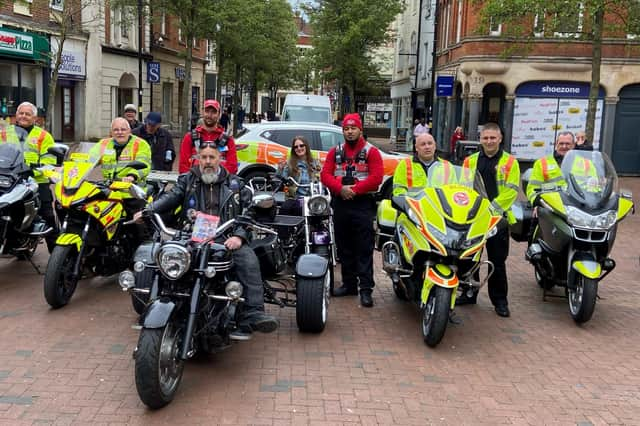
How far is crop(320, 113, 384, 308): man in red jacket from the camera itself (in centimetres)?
654

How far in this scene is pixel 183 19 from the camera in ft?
82.6

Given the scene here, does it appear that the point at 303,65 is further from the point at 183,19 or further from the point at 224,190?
the point at 224,190

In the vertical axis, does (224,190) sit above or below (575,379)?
above

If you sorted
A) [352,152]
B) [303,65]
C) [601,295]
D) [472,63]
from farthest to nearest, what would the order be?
[303,65] < [472,63] < [601,295] < [352,152]

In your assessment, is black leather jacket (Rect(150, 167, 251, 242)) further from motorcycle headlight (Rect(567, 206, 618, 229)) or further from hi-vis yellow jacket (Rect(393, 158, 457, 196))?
motorcycle headlight (Rect(567, 206, 618, 229))

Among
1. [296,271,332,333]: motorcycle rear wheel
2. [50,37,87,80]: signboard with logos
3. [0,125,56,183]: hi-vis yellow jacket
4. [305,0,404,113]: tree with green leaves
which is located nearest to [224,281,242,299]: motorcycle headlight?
[296,271,332,333]: motorcycle rear wheel

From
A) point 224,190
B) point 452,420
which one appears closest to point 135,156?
point 224,190

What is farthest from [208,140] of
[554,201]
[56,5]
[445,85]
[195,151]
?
[56,5]

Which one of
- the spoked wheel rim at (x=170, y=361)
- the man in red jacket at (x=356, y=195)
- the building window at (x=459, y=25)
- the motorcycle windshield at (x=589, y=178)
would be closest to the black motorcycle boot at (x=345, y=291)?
the man in red jacket at (x=356, y=195)

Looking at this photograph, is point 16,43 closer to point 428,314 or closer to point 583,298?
point 428,314

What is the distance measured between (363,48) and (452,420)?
105 feet

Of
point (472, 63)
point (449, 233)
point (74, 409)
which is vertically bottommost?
point (74, 409)

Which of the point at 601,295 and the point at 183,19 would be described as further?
the point at 183,19

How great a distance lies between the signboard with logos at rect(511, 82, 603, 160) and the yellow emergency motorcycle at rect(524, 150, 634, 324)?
1812cm
